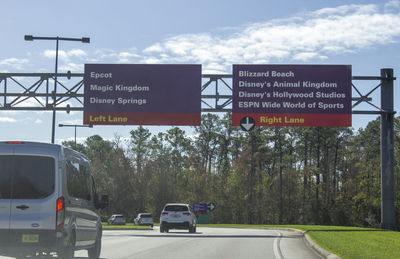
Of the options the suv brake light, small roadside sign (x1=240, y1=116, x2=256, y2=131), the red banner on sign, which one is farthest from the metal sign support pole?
the suv brake light

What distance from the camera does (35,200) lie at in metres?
11.8

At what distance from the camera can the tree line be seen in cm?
9056

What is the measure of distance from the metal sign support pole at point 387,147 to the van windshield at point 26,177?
24.8m

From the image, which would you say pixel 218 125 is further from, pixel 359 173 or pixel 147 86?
pixel 147 86

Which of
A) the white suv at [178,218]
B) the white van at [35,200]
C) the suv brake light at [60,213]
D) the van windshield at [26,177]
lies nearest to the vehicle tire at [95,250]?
the white van at [35,200]

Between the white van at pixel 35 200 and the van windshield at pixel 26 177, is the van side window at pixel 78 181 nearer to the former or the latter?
the white van at pixel 35 200

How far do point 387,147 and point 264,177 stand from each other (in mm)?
64220

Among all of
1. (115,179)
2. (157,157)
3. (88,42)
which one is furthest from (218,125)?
(88,42)

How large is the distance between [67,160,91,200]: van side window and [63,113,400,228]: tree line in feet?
239

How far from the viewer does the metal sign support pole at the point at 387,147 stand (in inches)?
1315

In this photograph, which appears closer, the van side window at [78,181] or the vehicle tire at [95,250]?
the van side window at [78,181]

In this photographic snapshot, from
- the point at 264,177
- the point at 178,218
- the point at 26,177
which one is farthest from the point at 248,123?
the point at 264,177

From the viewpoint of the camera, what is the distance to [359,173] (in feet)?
290

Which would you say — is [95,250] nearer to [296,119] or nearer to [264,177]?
[296,119]
